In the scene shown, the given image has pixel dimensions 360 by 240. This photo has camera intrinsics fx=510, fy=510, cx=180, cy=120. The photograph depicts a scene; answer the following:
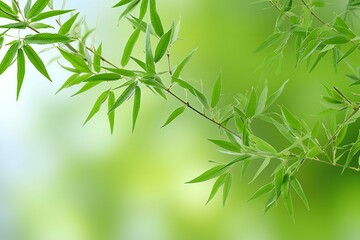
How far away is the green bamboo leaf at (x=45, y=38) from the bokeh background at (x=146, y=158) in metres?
1.72

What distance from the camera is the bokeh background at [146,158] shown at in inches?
106

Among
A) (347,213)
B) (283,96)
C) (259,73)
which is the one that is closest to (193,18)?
(259,73)

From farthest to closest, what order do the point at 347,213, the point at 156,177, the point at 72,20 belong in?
1. the point at 156,177
2. the point at 347,213
3. the point at 72,20

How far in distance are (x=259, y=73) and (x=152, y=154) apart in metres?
0.73

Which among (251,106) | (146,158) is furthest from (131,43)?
(146,158)

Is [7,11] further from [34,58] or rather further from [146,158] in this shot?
[146,158]

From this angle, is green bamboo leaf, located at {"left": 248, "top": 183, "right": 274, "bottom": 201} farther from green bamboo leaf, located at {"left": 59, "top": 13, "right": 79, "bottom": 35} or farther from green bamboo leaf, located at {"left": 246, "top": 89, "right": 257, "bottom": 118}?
green bamboo leaf, located at {"left": 59, "top": 13, "right": 79, "bottom": 35}

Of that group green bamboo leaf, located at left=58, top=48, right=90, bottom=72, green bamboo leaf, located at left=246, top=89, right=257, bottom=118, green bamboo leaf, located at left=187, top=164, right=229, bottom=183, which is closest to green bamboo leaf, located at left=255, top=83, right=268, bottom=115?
green bamboo leaf, located at left=246, top=89, right=257, bottom=118

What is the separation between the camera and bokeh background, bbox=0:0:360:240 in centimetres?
269

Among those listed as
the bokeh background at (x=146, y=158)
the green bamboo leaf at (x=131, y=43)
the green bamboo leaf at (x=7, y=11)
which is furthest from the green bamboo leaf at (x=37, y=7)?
the bokeh background at (x=146, y=158)

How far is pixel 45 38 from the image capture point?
1.02 meters

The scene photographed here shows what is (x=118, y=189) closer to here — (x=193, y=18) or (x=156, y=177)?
(x=156, y=177)

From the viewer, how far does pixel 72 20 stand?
1.14 meters

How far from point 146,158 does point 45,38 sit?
186 centimetres
